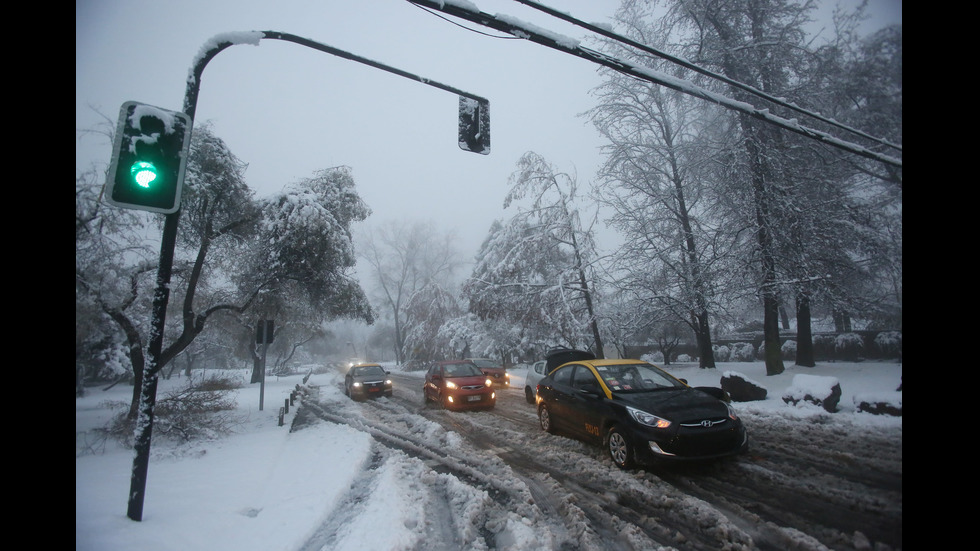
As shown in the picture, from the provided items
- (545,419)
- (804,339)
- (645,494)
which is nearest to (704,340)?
(804,339)

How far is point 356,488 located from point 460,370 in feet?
24.2

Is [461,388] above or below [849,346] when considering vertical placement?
below

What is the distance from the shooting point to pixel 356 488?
5324 millimetres

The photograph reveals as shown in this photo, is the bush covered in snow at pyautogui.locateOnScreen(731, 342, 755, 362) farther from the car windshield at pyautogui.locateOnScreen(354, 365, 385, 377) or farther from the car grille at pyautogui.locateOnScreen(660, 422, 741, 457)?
the car grille at pyautogui.locateOnScreen(660, 422, 741, 457)

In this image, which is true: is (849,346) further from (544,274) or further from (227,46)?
(227,46)

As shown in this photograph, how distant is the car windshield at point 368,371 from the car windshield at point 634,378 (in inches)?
441

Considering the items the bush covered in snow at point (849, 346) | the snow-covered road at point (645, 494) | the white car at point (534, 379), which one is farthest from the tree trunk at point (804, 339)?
the white car at point (534, 379)

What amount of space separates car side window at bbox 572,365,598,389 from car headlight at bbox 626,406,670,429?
1.22m

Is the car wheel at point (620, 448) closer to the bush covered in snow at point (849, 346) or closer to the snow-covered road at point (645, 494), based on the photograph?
the snow-covered road at point (645, 494)

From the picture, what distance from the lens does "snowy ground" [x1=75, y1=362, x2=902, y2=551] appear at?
147 inches

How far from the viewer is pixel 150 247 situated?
747 cm
